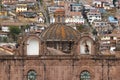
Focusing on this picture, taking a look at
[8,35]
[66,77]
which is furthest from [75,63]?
[8,35]

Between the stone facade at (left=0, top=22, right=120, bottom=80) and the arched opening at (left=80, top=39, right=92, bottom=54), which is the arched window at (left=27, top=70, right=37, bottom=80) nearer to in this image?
the stone facade at (left=0, top=22, right=120, bottom=80)

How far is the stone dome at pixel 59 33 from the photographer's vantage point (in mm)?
57219

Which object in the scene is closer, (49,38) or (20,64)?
(20,64)

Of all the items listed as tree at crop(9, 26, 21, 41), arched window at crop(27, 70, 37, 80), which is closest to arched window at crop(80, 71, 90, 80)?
arched window at crop(27, 70, 37, 80)

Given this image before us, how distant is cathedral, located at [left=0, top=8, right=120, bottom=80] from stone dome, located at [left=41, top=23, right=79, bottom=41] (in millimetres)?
5856

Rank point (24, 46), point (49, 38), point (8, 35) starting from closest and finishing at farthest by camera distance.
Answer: point (24, 46), point (49, 38), point (8, 35)

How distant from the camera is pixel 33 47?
50.6 metres

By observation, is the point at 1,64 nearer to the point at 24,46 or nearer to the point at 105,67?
the point at 24,46

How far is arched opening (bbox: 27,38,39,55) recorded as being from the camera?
165 ft

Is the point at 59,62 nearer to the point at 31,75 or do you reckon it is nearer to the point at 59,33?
the point at 31,75

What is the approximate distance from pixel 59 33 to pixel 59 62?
726cm

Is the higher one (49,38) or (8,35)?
(49,38)

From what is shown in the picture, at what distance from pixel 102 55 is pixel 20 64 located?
587 centimetres

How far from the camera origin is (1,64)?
5053 centimetres
